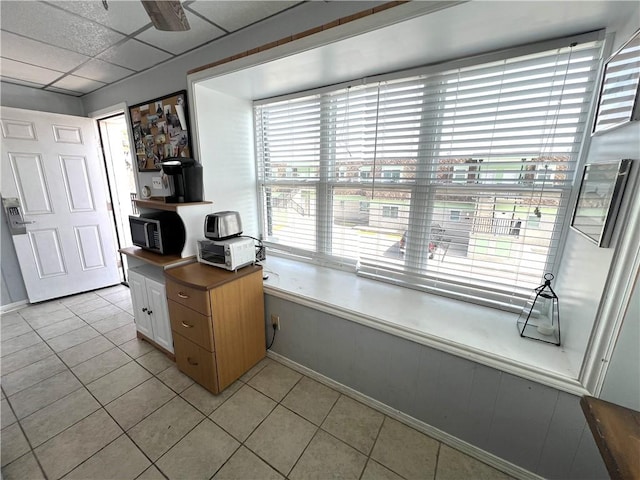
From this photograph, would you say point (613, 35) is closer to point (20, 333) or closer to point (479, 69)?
point (479, 69)

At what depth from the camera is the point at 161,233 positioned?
1903mm

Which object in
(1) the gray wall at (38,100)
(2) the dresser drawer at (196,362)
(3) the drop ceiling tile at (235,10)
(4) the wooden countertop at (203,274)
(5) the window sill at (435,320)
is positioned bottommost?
(2) the dresser drawer at (196,362)

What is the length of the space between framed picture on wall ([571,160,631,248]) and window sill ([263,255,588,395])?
1.78 ft

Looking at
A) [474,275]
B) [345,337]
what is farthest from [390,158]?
[345,337]

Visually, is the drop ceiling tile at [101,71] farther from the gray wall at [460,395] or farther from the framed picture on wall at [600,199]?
the framed picture on wall at [600,199]

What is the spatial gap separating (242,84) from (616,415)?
2534 millimetres

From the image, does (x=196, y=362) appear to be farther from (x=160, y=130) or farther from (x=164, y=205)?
→ (x=160, y=130)

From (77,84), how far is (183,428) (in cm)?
340

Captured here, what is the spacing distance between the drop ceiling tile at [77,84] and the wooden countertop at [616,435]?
4092mm

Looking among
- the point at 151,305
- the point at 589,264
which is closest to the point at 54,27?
the point at 151,305

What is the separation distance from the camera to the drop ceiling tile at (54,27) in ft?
4.62

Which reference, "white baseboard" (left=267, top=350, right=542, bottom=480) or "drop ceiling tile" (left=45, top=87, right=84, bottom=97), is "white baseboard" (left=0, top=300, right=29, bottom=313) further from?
"white baseboard" (left=267, top=350, right=542, bottom=480)

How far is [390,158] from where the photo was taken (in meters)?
1.76

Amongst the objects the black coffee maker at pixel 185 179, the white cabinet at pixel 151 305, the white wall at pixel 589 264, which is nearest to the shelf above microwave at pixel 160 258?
the white cabinet at pixel 151 305
